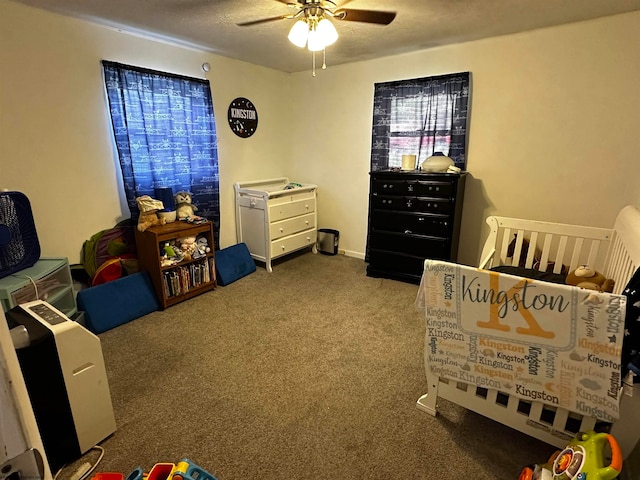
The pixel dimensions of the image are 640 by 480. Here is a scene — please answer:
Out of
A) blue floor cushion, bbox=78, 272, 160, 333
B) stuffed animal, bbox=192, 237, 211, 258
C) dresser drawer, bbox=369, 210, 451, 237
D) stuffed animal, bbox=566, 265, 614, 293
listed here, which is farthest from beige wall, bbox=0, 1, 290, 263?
stuffed animal, bbox=566, 265, 614, 293

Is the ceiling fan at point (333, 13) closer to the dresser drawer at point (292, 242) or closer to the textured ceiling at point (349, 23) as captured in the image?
the textured ceiling at point (349, 23)

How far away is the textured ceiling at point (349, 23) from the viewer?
Result: 7.39 feet

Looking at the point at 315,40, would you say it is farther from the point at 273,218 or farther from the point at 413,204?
the point at 273,218

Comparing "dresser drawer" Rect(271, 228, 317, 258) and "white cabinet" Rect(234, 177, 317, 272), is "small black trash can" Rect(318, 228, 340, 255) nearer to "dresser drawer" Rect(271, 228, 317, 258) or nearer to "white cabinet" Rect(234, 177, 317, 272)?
"dresser drawer" Rect(271, 228, 317, 258)

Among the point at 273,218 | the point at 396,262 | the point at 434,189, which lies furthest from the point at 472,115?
the point at 273,218

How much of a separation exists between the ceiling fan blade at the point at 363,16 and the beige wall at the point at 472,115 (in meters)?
1.51

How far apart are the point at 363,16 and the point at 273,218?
6.87 ft

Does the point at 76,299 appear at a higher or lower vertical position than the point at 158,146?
lower

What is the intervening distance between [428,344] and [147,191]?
263 centimetres

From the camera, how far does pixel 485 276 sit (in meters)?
1.39

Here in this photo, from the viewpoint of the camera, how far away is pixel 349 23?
8.43 ft

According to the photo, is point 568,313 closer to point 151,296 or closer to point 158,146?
point 151,296

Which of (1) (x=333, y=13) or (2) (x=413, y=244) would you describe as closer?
(1) (x=333, y=13)

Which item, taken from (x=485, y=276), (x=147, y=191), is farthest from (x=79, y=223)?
(x=485, y=276)
